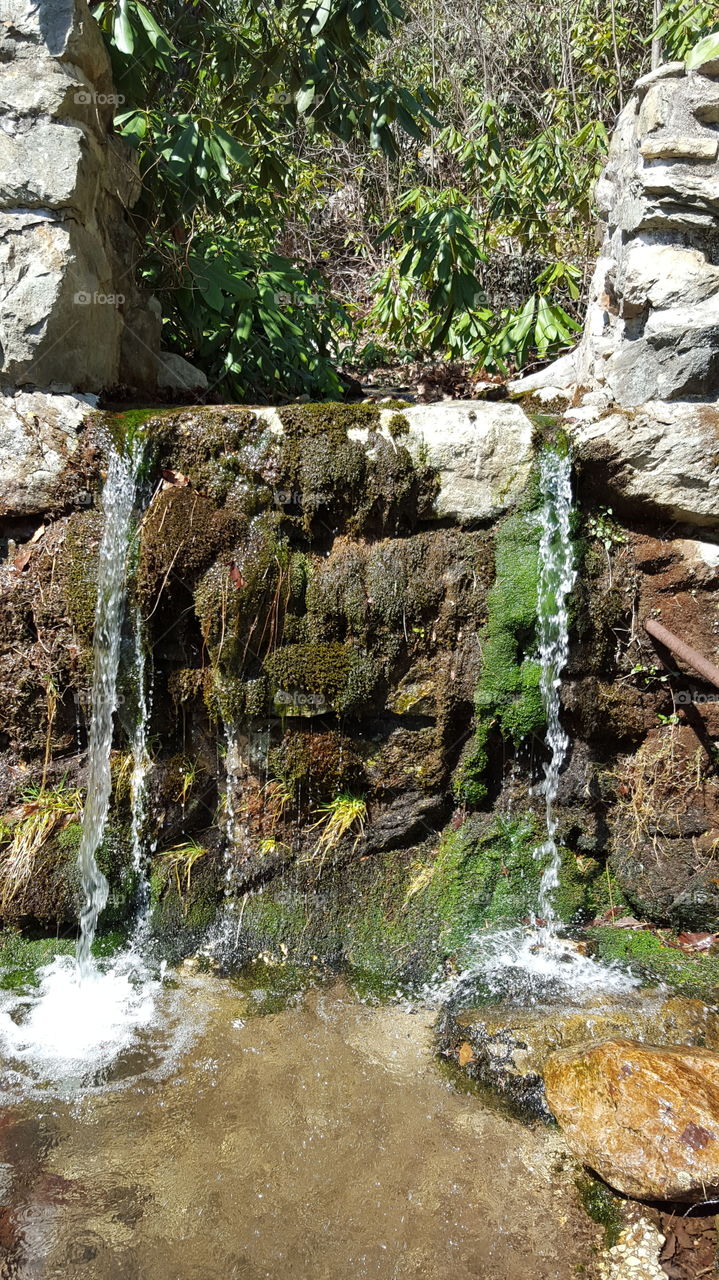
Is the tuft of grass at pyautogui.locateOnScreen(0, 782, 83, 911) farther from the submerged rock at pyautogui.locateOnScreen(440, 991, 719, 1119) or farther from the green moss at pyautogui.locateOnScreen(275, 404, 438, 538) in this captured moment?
the submerged rock at pyautogui.locateOnScreen(440, 991, 719, 1119)

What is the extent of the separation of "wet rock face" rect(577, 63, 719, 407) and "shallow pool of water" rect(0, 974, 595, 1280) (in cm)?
398

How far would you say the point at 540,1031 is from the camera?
3.79 meters

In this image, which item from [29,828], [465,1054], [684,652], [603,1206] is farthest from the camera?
[29,828]

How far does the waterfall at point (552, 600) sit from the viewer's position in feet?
15.5

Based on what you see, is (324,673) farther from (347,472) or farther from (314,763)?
(347,472)

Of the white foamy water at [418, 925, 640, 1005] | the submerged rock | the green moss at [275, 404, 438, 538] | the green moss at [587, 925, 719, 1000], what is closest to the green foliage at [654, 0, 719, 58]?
the green moss at [275, 404, 438, 538]

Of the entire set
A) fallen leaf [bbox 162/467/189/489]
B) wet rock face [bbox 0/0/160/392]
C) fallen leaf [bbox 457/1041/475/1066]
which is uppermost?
wet rock face [bbox 0/0/160/392]

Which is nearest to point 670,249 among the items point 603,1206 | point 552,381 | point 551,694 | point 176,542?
point 552,381

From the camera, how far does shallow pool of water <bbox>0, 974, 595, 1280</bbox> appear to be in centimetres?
286

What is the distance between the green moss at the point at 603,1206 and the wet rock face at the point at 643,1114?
49mm

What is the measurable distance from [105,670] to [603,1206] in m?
3.37

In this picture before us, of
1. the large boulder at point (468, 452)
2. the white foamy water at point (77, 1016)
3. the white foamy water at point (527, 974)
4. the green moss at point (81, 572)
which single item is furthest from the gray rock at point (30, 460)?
the white foamy water at point (527, 974)

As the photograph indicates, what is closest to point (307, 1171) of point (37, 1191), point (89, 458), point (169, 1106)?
point (169, 1106)

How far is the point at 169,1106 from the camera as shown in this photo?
3.51 metres
